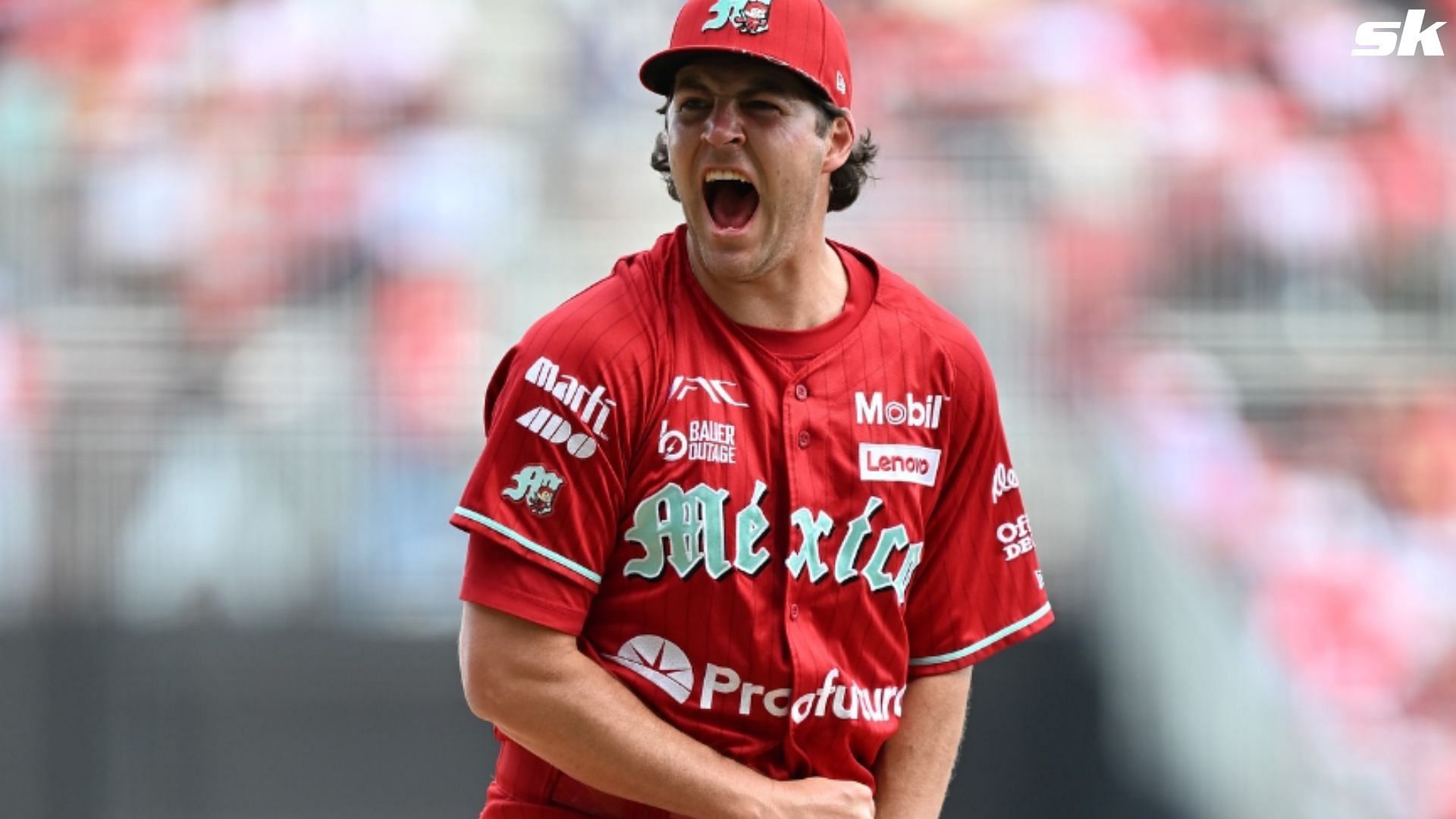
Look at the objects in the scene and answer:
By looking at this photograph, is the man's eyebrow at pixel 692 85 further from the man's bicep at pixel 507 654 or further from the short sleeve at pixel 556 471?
the man's bicep at pixel 507 654

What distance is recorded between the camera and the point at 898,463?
276cm

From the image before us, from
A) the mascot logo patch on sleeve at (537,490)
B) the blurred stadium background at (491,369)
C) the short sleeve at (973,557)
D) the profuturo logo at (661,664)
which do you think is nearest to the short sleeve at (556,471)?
the mascot logo patch on sleeve at (537,490)

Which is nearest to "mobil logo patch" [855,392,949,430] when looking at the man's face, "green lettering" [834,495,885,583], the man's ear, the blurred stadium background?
"green lettering" [834,495,885,583]

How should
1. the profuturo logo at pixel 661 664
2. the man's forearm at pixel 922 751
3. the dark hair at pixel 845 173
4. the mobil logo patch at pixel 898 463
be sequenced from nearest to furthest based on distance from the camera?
the profuturo logo at pixel 661 664 < the mobil logo patch at pixel 898 463 < the man's forearm at pixel 922 751 < the dark hair at pixel 845 173

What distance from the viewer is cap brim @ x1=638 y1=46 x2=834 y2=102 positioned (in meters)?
2.61

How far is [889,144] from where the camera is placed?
6.98 m

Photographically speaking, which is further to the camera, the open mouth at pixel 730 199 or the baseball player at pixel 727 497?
the open mouth at pixel 730 199

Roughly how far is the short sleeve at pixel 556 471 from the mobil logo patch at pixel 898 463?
0.35 m

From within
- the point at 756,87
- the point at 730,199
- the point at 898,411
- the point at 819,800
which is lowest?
the point at 819,800

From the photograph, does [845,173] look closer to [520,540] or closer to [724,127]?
[724,127]

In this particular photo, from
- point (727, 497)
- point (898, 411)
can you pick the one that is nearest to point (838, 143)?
point (898, 411)

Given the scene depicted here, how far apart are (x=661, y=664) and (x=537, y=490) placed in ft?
0.96

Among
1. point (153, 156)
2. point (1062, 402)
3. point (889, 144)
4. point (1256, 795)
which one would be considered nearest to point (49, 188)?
point (153, 156)

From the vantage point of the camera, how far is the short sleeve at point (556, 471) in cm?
254
